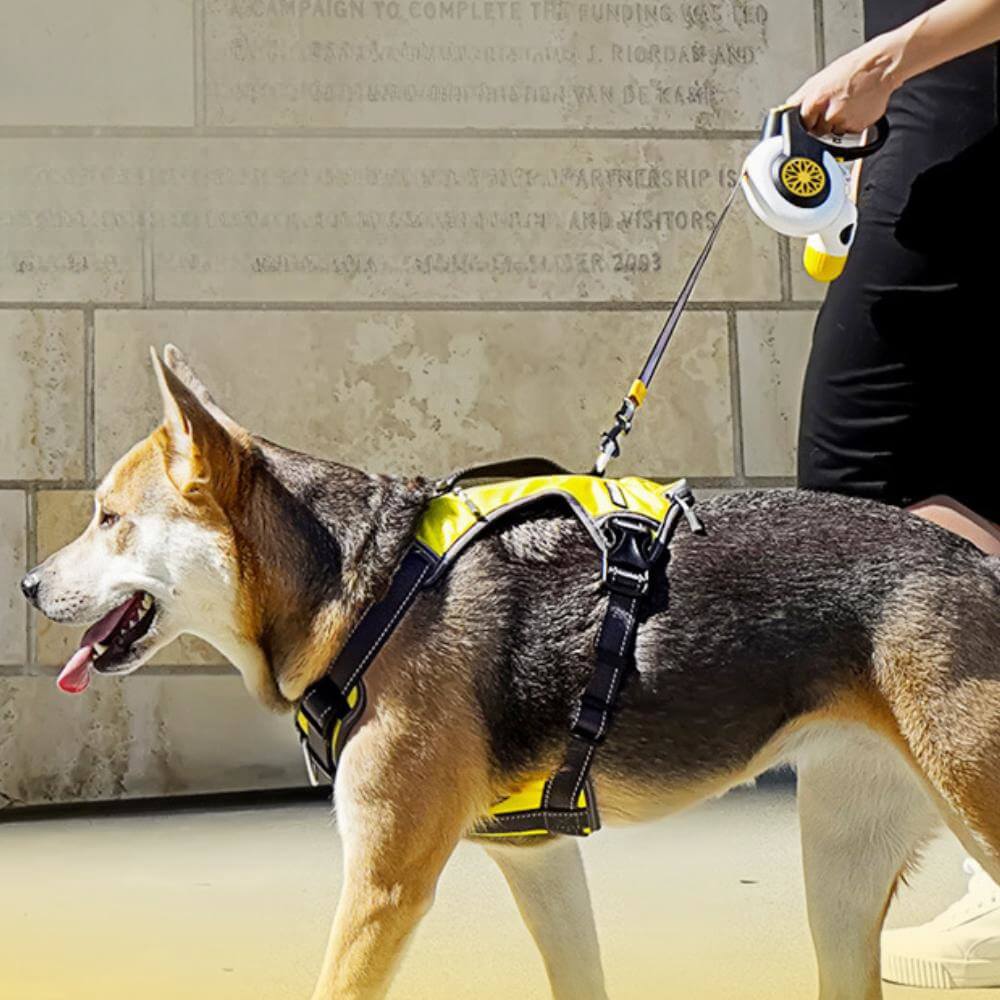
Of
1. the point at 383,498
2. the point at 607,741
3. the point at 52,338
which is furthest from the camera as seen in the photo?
the point at 52,338

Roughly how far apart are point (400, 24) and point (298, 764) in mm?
2669

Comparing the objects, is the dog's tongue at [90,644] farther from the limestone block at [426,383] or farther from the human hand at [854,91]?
the limestone block at [426,383]

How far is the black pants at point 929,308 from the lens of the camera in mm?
2766

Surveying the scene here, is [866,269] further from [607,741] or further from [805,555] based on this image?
[607,741]

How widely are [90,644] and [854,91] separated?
1.55 m

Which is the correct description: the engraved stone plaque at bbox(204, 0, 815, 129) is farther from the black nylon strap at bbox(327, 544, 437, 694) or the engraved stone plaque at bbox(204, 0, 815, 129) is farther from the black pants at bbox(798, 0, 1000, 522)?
the black nylon strap at bbox(327, 544, 437, 694)

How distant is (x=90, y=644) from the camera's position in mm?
2697

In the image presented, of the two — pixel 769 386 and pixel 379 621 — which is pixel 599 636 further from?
pixel 769 386

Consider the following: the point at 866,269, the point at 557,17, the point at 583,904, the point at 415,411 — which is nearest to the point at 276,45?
the point at 557,17

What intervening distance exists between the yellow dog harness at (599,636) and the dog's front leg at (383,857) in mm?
104

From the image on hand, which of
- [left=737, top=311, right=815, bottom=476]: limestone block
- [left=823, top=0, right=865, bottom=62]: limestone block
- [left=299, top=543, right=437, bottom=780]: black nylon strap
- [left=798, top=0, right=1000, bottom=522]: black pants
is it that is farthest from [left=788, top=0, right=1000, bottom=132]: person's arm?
[left=823, top=0, right=865, bottom=62]: limestone block

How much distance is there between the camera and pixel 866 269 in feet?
9.23

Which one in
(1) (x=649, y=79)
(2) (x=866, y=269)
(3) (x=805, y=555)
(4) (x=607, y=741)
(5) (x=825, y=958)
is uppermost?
(1) (x=649, y=79)

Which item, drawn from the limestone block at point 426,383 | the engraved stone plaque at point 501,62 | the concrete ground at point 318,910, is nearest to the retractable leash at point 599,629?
the concrete ground at point 318,910
